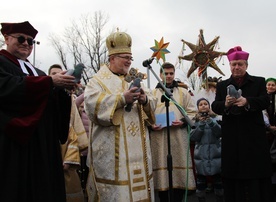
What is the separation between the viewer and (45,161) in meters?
3.02

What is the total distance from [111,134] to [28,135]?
130 cm

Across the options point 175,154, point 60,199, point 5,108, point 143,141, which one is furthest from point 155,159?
point 5,108

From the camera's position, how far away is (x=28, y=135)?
292 cm

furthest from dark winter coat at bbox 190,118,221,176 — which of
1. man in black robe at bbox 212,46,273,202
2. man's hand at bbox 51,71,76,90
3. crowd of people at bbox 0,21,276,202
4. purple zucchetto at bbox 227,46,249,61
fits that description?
man's hand at bbox 51,71,76,90

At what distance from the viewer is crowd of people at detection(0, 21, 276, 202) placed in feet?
9.65

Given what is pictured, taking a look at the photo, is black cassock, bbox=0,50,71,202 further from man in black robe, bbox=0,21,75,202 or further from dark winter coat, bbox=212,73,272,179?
dark winter coat, bbox=212,73,272,179

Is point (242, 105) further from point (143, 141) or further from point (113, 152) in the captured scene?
point (113, 152)

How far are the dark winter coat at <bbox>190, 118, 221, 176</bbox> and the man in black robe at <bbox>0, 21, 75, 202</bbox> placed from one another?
3.03 meters

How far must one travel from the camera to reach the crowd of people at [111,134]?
2.94 metres

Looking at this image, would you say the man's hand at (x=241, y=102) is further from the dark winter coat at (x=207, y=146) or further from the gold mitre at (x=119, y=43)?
the dark winter coat at (x=207, y=146)

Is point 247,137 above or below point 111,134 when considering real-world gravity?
below

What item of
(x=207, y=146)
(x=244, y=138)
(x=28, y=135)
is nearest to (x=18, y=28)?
(x=28, y=135)

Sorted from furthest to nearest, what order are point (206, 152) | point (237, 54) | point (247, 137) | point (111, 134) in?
1. point (206, 152)
2. point (237, 54)
3. point (247, 137)
4. point (111, 134)

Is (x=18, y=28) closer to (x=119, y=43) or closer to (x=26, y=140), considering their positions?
(x=26, y=140)
